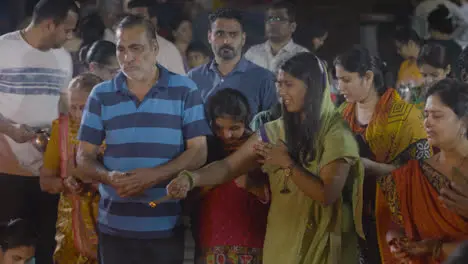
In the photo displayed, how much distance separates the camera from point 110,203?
3033mm

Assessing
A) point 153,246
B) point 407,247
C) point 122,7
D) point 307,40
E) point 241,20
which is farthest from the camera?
point 122,7

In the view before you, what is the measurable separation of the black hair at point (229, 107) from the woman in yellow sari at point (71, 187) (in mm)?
578

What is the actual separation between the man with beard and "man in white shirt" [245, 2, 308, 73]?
1.01ft

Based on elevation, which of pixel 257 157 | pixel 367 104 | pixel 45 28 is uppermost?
pixel 45 28

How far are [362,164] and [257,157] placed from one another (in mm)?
433

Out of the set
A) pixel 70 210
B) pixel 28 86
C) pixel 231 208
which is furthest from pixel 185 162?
pixel 28 86

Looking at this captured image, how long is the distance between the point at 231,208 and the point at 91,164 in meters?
0.60

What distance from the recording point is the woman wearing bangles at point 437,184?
274 centimetres

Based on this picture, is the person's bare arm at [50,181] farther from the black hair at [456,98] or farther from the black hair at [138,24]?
the black hair at [456,98]

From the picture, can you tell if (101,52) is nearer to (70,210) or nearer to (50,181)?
(50,181)

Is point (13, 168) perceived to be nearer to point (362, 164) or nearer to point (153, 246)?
point (153, 246)

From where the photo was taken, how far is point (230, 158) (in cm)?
317

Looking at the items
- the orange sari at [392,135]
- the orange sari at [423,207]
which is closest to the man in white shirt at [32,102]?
the orange sari at [392,135]

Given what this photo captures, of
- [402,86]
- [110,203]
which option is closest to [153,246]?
[110,203]
